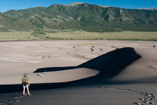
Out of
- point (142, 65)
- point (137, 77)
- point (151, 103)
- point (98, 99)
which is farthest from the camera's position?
point (142, 65)

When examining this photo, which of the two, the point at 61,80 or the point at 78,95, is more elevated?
the point at 78,95

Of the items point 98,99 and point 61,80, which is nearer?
point 98,99

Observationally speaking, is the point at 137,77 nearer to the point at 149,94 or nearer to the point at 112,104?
the point at 149,94

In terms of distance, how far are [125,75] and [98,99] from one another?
7843 millimetres

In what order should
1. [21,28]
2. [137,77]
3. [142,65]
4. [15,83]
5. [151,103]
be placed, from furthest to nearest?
[21,28] → [142,65] → [15,83] → [137,77] → [151,103]

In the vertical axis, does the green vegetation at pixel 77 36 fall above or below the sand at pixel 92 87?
above

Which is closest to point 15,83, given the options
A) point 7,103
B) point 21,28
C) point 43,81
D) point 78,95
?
point 43,81

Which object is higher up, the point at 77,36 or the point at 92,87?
the point at 77,36

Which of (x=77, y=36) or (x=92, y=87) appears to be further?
(x=77, y=36)

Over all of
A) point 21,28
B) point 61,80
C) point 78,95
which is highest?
point 21,28

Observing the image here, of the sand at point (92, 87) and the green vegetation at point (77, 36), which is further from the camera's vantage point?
the green vegetation at point (77, 36)

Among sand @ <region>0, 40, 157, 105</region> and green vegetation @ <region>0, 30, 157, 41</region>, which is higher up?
green vegetation @ <region>0, 30, 157, 41</region>

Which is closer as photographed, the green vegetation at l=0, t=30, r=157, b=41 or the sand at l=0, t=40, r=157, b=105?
the sand at l=0, t=40, r=157, b=105

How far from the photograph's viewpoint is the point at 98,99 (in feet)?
26.8
